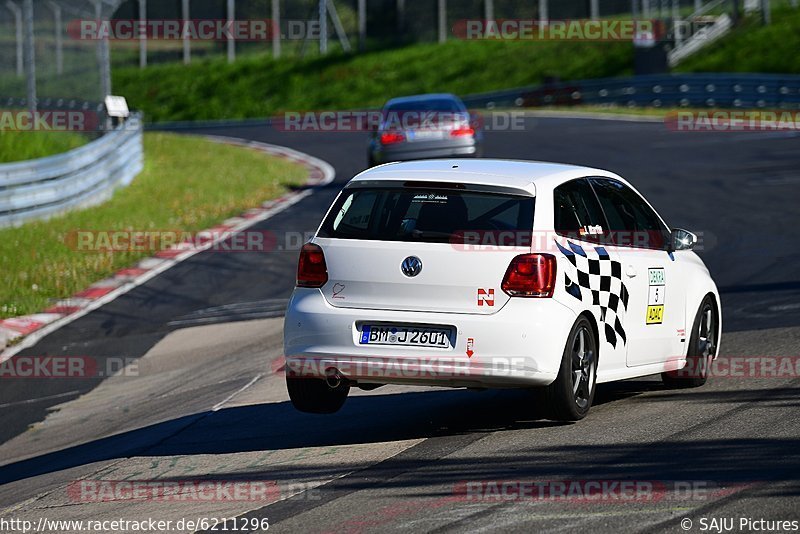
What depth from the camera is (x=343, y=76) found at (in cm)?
5856

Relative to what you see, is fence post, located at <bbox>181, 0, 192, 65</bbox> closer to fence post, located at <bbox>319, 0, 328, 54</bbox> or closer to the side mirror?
fence post, located at <bbox>319, 0, 328, 54</bbox>

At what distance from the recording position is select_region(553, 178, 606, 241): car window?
7.84 m

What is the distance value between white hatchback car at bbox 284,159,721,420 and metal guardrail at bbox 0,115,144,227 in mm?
11186

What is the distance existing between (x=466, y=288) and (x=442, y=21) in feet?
169

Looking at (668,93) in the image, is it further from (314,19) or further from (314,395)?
(314,395)

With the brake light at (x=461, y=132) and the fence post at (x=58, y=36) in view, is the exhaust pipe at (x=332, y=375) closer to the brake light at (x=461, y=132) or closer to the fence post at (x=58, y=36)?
the brake light at (x=461, y=132)

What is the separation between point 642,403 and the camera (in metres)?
8.62

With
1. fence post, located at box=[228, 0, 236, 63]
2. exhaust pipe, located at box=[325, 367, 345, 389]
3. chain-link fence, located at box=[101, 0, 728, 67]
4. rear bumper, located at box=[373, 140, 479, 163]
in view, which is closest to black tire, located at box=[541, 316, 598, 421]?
exhaust pipe, located at box=[325, 367, 345, 389]

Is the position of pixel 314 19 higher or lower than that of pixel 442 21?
higher

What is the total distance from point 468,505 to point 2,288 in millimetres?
10157

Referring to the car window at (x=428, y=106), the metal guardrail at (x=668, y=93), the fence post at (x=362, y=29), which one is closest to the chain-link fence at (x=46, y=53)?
the car window at (x=428, y=106)

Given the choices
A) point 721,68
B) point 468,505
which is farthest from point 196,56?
point 468,505

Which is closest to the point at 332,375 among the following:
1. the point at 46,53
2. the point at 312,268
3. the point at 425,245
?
the point at 312,268

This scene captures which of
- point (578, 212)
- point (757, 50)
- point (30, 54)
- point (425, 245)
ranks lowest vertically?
point (425, 245)
